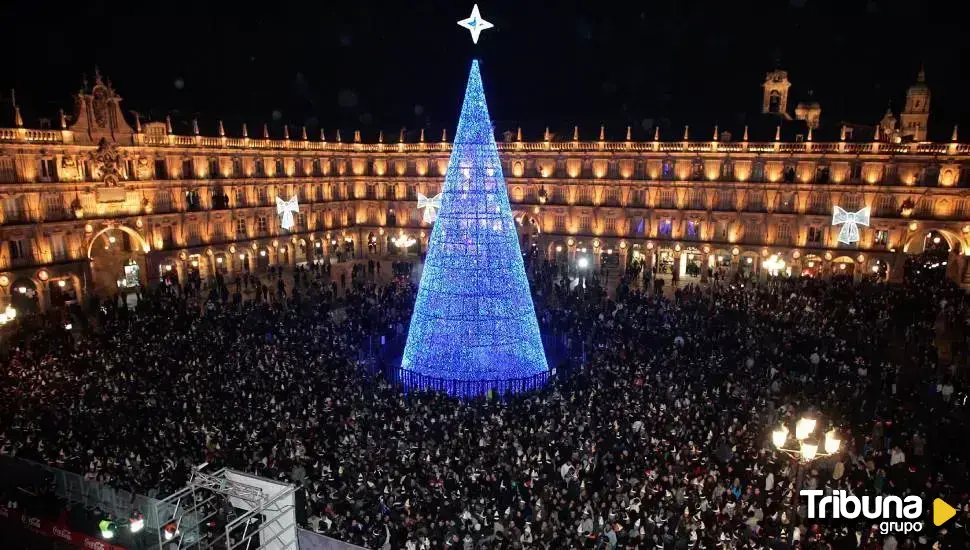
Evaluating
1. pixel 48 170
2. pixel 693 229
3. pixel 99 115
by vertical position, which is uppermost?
pixel 99 115

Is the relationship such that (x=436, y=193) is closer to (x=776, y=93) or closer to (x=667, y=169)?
(x=667, y=169)

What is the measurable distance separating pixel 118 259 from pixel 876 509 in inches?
1756

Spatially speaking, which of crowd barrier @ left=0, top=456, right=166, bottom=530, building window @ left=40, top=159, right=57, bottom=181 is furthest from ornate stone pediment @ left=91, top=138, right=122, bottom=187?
crowd barrier @ left=0, top=456, right=166, bottom=530

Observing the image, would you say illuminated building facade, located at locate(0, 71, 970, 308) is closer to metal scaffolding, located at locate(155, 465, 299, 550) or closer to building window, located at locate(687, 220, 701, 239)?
building window, located at locate(687, 220, 701, 239)

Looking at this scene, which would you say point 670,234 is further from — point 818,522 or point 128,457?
point 128,457

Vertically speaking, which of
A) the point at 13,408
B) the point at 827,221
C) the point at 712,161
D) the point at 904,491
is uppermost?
the point at 712,161

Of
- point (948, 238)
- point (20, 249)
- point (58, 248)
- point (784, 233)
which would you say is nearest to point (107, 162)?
point (58, 248)

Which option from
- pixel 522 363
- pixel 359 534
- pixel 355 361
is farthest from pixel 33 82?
pixel 359 534

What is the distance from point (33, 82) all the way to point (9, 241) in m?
13.0

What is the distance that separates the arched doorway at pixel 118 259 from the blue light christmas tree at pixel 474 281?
28.2 m

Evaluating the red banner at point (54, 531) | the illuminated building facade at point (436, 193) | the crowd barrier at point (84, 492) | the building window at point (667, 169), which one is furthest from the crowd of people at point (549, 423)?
the building window at point (667, 169)

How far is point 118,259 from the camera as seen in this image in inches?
1629

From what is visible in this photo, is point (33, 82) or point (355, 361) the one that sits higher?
point (33, 82)

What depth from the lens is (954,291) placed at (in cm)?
3266
